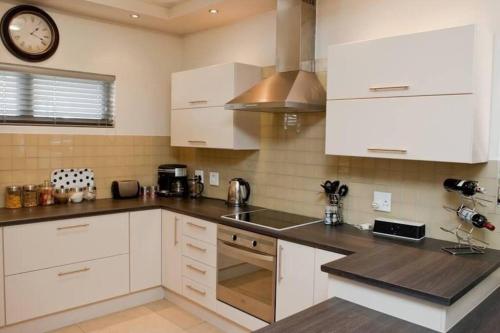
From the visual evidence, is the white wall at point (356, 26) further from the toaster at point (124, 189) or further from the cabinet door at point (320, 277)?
the toaster at point (124, 189)

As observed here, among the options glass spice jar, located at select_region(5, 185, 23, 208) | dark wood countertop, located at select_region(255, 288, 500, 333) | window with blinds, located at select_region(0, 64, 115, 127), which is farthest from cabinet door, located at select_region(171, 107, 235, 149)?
dark wood countertop, located at select_region(255, 288, 500, 333)

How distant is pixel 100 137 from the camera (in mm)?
3646

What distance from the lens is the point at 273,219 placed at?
2.87m

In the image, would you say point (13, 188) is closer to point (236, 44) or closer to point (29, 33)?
point (29, 33)

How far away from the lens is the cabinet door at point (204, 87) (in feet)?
10.3

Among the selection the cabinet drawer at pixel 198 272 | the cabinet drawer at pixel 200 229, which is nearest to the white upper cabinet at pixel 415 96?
the cabinet drawer at pixel 200 229

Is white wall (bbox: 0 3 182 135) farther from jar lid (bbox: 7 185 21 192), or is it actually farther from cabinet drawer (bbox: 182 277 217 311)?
cabinet drawer (bbox: 182 277 217 311)

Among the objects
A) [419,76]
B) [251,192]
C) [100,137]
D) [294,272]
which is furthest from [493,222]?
[100,137]

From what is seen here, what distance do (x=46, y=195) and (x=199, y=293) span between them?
1.44 metres

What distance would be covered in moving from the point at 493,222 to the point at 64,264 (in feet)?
9.02

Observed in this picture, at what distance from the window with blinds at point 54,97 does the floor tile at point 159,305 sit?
1626mm

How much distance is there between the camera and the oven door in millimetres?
2537

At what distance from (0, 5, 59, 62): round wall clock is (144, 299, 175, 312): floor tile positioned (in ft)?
7.20

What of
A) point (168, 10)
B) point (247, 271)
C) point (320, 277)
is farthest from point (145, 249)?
point (168, 10)
